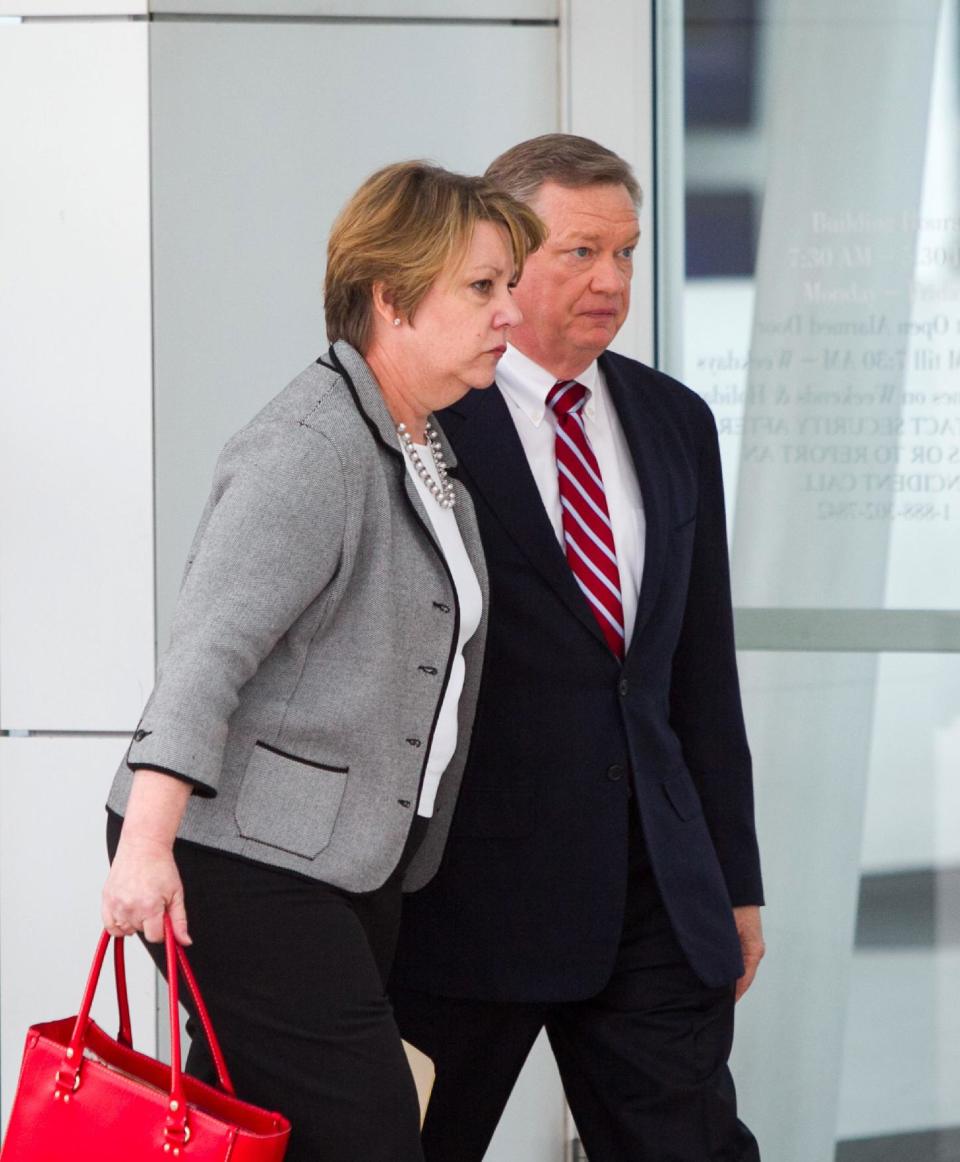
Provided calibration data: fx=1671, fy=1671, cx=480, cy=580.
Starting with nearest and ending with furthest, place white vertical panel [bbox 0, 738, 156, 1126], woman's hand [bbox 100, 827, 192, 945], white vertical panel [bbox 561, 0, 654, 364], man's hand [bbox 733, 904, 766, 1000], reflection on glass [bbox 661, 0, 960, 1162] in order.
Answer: woman's hand [bbox 100, 827, 192, 945] → man's hand [bbox 733, 904, 766, 1000] → reflection on glass [bbox 661, 0, 960, 1162] → white vertical panel [bbox 561, 0, 654, 364] → white vertical panel [bbox 0, 738, 156, 1126]

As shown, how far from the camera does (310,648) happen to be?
1955 millimetres

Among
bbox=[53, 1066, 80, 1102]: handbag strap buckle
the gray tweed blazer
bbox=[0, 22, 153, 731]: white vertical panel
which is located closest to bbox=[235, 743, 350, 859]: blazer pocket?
the gray tweed blazer

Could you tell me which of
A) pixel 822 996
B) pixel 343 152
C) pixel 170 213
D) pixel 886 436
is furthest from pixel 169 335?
pixel 822 996

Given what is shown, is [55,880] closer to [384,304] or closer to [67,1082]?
[67,1082]

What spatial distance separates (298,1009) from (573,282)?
115 centimetres

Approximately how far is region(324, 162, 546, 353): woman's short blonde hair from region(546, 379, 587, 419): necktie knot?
0.43 metres

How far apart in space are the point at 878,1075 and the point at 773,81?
78.7 inches

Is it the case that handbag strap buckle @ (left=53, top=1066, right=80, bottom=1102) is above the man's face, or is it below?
below

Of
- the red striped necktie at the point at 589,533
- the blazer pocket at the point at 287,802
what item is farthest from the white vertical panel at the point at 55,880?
the blazer pocket at the point at 287,802

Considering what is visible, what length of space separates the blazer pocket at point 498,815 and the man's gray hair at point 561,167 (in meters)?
0.90

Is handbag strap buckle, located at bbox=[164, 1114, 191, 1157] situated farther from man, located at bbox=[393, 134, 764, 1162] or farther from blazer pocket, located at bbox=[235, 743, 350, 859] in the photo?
man, located at bbox=[393, 134, 764, 1162]

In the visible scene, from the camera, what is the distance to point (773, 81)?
3.35 m

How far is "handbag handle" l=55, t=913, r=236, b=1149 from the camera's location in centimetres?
177

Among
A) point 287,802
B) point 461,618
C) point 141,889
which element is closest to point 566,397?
point 461,618
